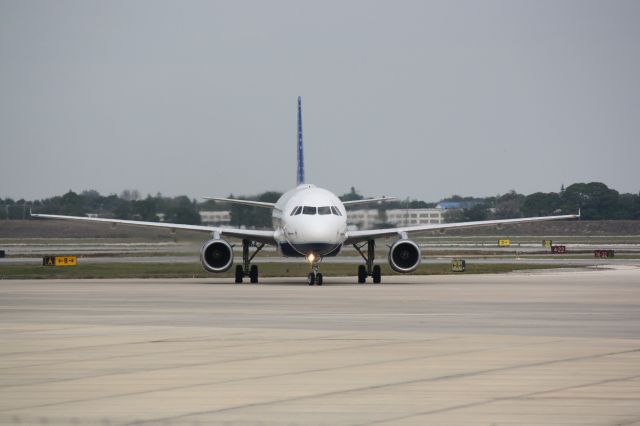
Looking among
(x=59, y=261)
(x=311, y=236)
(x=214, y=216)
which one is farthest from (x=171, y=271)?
(x=311, y=236)

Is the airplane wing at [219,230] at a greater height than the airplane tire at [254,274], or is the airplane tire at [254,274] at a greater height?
the airplane wing at [219,230]

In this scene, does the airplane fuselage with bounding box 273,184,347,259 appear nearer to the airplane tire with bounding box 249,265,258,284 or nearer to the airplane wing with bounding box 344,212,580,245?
the airplane tire with bounding box 249,265,258,284

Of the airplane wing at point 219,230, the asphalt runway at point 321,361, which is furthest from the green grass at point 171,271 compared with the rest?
the asphalt runway at point 321,361

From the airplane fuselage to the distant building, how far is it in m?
13.6

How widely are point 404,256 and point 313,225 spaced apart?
5.41 metres

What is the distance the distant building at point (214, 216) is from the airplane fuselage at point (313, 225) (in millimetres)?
13613

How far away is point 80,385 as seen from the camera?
1482 centimetres

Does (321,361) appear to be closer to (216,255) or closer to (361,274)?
(361,274)

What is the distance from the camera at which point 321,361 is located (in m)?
17.4

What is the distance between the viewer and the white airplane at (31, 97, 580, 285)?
149 ft

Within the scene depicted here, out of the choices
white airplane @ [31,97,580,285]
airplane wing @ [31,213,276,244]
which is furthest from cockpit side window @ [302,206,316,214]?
airplane wing @ [31,213,276,244]

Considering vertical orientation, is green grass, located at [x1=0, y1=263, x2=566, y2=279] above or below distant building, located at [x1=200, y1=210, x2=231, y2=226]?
below

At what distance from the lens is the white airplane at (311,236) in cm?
4541

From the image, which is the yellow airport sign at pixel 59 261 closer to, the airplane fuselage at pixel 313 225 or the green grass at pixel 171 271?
the green grass at pixel 171 271
